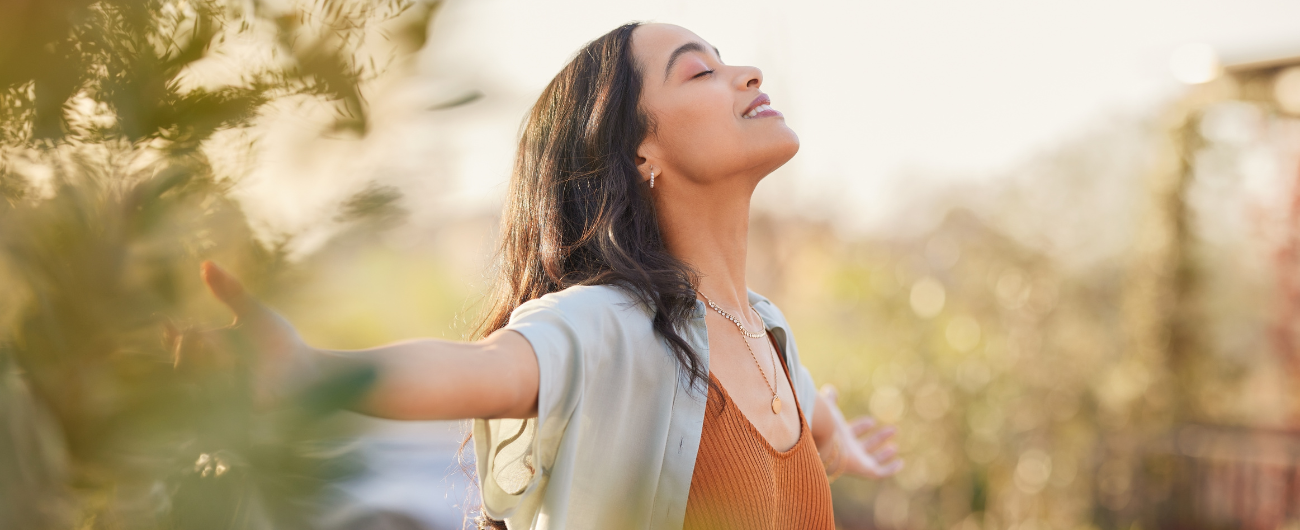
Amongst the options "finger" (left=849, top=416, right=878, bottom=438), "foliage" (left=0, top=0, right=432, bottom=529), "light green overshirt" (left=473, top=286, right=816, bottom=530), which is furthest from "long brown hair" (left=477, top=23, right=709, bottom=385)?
"finger" (left=849, top=416, right=878, bottom=438)

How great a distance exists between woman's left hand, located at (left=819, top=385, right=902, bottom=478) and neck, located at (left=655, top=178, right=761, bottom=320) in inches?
27.3

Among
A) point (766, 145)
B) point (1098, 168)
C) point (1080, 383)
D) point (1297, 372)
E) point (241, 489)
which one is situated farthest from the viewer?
point (1098, 168)

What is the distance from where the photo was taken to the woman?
112 cm

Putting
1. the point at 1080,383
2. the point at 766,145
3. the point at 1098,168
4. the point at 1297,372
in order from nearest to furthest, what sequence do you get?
the point at 766,145, the point at 1080,383, the point at 1297,372, the point at 1098,168

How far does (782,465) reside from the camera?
1.57 meters

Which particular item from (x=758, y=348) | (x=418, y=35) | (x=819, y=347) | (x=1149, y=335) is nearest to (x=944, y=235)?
(x=819, y=347)

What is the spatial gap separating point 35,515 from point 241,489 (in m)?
0.10

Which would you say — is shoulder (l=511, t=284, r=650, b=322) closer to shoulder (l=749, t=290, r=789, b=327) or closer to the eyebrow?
the eyebrow

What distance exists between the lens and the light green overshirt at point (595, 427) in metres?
1.09

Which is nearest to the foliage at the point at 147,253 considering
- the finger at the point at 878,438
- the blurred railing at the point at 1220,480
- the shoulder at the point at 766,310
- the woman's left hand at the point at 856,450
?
the shoulder at the point at 766,310

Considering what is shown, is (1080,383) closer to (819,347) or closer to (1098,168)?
(819,347)

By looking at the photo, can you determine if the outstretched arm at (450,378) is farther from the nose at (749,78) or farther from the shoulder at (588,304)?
the nose at (749,78)

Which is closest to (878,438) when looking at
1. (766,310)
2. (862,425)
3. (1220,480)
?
(862,425)

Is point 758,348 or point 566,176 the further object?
point 758,348
